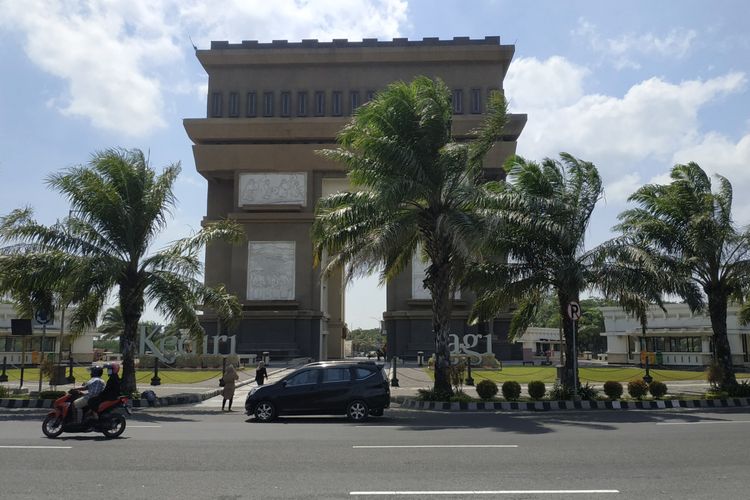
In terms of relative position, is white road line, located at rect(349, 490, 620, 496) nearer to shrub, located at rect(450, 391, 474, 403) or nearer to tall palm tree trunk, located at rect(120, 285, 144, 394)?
shrub, located at rect(450, 391, 474, 403)

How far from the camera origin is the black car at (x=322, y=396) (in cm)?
1636

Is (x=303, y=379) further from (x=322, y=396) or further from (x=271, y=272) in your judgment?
(x=271, y=272)

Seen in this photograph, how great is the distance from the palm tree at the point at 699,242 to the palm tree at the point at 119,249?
14395 millimetres

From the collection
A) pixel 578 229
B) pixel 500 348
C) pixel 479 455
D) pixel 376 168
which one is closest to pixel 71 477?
pixel 479 455

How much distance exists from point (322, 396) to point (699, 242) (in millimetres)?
13435

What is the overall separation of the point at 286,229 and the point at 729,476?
49557 millimetres

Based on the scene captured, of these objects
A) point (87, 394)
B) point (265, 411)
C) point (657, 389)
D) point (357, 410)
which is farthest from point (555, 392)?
point (87, 394)

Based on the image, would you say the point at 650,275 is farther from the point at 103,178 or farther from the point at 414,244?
the point at 103,178

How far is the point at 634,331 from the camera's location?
52.0m

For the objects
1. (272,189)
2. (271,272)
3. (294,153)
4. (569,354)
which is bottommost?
(569,354)

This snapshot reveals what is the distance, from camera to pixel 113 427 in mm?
12352

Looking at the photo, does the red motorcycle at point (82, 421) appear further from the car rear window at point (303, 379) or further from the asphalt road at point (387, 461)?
the car rear window at point (303, 379)

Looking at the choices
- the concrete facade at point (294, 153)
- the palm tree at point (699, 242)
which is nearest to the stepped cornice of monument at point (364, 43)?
the concrete facade at point (294, 153)

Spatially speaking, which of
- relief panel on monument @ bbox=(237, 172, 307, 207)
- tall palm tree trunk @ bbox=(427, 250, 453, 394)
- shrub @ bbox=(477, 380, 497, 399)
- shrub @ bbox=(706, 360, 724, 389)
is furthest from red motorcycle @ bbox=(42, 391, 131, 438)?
relief panel on monument @ bbox=(237, 172, 307, 207)
